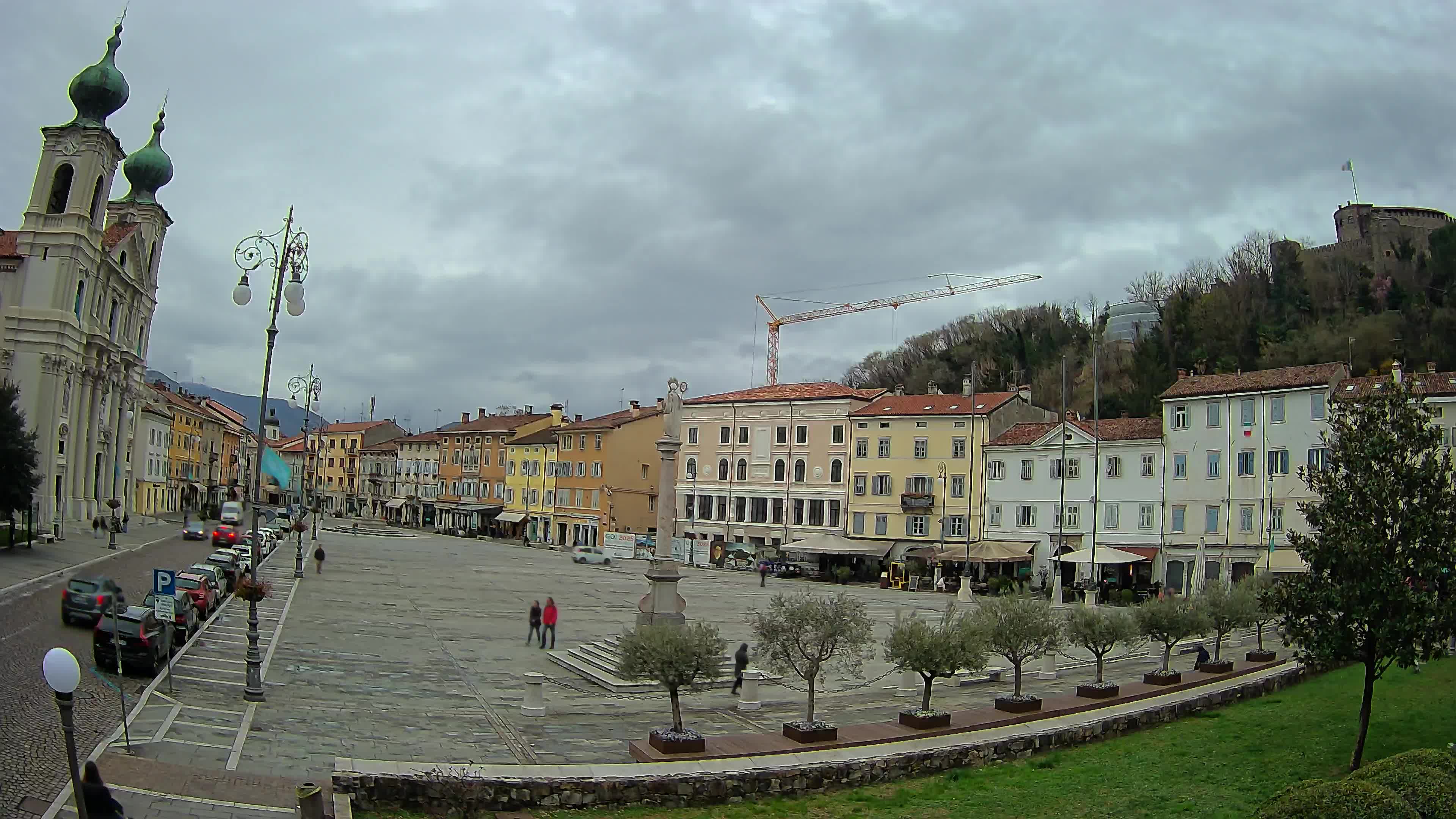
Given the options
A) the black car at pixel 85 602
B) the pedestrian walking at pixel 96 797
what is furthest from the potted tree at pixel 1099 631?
the black car at pixel 85 602

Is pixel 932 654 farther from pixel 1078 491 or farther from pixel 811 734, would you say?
pixel 1078 491

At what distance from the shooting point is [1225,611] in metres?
25.5

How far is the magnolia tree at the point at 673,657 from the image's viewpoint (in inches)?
653

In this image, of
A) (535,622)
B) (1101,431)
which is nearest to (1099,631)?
(535,622)

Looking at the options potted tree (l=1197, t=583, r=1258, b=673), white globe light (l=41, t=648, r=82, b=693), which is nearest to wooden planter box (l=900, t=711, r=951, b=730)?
potted tree (l=1197, t=583, r=1258, b=673)

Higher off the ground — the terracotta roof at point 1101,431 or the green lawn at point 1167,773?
the terracotta roof at point 1101,431

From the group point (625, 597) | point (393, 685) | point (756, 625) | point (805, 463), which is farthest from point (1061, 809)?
point (805, 463)

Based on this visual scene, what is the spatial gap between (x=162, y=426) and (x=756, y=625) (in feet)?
299

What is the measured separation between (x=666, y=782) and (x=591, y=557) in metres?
52.0

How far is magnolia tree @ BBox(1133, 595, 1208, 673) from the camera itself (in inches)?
950

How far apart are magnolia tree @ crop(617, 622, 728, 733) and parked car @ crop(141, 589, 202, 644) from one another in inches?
464

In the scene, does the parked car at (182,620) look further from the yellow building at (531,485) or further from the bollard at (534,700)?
the yellow building at (531,485)

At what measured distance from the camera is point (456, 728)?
18.1 meters

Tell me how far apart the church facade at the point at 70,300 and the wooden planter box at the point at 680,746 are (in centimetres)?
5198
